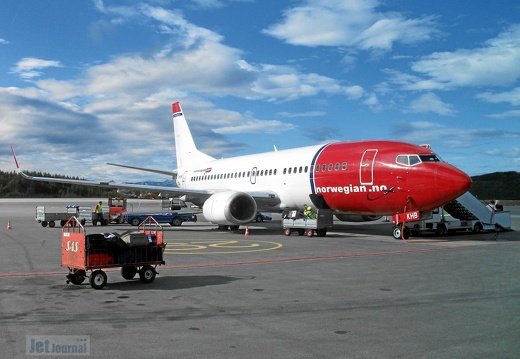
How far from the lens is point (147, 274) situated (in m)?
11.0

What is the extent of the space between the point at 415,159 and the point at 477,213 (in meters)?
7.59

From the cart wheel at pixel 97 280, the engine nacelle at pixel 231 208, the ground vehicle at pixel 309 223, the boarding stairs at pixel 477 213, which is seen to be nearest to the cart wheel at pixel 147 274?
the cart wheel at pixel 97 280

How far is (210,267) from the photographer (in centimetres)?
1344

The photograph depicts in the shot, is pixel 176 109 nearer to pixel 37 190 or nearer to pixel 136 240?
pixel 136 240

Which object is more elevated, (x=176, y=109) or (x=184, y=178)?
(x=176, y=109)

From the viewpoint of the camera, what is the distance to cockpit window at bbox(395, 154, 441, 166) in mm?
19766

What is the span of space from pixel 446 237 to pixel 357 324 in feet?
56.0

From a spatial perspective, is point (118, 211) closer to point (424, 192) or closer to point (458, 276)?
point (424, 192)

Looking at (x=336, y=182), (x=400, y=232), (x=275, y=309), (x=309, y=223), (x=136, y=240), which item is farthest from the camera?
(x=309, y=223)

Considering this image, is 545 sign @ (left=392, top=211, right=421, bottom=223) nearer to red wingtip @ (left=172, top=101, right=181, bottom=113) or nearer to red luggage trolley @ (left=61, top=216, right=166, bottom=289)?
red luggage trolley @ (left=61, top=216, right=166, bottom=289)

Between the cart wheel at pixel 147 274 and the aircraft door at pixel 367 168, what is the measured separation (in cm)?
1200

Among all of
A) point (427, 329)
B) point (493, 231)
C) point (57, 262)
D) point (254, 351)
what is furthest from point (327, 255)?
point (493, 231)

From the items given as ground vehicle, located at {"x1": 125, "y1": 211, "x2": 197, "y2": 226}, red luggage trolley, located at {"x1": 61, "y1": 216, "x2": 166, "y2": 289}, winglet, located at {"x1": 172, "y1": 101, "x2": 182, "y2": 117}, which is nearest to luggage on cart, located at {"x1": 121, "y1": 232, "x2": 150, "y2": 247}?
red luggage trolley, located at {"x1": 61, "y1": 216, "x2": 166, "y2": 289}

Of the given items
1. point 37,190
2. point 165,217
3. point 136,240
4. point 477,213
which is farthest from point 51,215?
point 37,190
